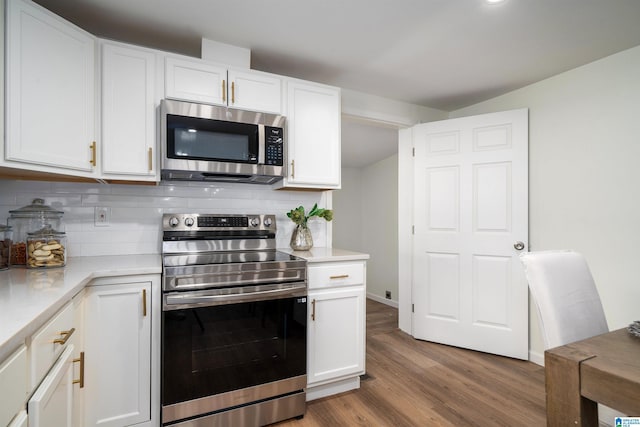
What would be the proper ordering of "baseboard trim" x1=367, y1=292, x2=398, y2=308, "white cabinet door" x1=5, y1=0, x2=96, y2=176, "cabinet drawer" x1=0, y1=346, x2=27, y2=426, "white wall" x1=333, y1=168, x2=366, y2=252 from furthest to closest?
"white wall" x1=333, y1=168, x2=366, y2=252, "baseboard trim" x1=367, y1=292, x2=398, y2=308, "white cabinet door" x1=5, y1=0, x2=96, y2=176, "cabinet drawer" x1=0, y1=346, x2=27, y2=426

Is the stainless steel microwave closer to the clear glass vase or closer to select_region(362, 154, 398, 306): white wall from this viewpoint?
the clear glass vase

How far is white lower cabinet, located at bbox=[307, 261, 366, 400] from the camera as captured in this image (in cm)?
201

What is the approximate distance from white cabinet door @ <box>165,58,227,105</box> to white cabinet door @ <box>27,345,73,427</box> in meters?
1.44

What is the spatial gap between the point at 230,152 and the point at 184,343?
113 centimetres

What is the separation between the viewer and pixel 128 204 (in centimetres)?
206

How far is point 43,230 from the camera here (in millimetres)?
1645

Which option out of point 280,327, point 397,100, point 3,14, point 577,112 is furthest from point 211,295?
point 577,112

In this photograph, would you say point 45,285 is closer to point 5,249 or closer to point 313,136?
point 5,249

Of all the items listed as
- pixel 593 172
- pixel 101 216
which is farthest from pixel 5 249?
pixel 593 172

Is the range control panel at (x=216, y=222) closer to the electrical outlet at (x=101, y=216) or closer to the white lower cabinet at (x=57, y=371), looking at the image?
the electrical outlet at (x=101, y=216)

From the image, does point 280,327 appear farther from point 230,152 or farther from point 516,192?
point 516,192

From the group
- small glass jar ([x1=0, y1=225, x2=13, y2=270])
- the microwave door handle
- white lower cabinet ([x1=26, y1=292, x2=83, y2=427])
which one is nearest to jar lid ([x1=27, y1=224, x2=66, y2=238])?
small glass jar ([x1=0, y1=225, x2=13, y2=270])

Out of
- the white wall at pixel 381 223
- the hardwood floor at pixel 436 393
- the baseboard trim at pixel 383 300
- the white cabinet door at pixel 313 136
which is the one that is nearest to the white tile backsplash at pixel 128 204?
the white cabinet door at pixel 313 136

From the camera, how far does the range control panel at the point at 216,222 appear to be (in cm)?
208
